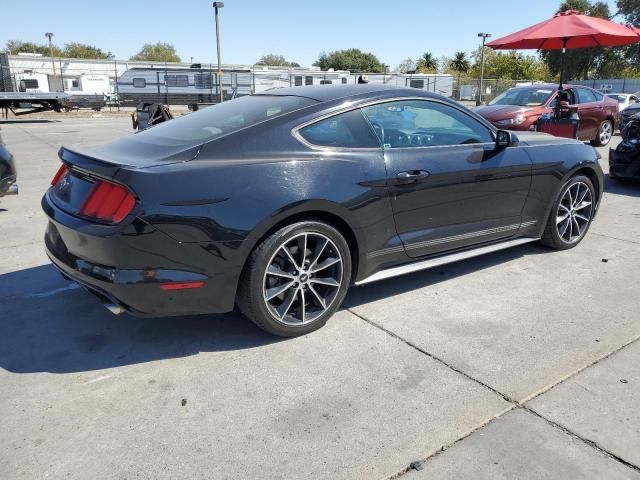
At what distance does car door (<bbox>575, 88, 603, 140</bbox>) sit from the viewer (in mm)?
12586

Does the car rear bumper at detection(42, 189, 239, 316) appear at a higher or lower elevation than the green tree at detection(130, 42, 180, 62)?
lower

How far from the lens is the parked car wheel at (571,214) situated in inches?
190

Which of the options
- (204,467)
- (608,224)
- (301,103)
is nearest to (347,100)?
(301,103)

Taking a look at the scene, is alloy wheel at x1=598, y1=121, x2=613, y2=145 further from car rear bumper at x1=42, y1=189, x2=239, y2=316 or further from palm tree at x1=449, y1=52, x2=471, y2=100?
palm tree at x1=449, y1=52, x2=471, y2=100

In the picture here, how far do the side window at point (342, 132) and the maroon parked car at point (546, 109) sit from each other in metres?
7.86

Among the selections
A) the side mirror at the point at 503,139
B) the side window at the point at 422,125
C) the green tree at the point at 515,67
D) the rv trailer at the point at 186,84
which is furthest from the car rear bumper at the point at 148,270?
the green tree at the point at 515,67

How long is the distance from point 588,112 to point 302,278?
1197 centimetres

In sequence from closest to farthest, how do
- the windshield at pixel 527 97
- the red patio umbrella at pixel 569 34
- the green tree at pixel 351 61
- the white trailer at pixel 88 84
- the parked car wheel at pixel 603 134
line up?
Answer: the red patio umbrella at pixel 569 34 < the windshield at pixel 527 97 < the parked car wheel at pixel 603 134 < the white trailer at pixel 88 84 < the green tree at pixel 351 61

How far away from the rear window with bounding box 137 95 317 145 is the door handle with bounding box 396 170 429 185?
2.51ft

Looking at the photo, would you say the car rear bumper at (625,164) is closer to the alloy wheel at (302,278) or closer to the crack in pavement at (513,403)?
the crack in pavement at (513,403)

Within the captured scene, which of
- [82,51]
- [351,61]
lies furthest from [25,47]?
[351,61]

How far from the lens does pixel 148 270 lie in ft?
9.16

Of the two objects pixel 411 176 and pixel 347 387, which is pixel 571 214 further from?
pixel 347 387

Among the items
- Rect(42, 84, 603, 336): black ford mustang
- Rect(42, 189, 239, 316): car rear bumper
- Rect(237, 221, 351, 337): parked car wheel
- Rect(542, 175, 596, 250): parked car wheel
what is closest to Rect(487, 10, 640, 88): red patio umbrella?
Rect(542, 175, 596, 250): parked car wheel
